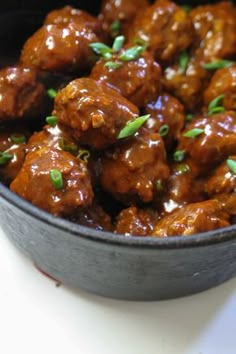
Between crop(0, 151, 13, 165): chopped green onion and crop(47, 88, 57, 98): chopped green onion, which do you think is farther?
crop(47, 88, 57, 98): chopped green onion

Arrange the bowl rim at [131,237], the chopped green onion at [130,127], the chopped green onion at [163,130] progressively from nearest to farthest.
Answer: the bowl rim at [131,237]
the chopped green onion at [130,127]
the chopped green onion at [163,130]

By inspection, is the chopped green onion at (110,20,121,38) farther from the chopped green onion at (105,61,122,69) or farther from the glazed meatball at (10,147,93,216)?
the glazed meatball at (10,147,93,216)

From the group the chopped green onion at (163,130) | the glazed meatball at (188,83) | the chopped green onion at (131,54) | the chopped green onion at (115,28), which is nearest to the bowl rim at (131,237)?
the chopped green onion at (163,130)

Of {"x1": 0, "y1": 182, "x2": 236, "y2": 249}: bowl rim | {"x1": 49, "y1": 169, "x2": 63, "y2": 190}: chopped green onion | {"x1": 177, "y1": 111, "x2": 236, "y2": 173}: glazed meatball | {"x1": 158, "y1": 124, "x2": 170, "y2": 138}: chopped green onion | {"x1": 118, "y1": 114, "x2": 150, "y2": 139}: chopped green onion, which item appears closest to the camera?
{"x1": 0, "y1": 182, "x2": 236, "y2": 249}: bowl rim

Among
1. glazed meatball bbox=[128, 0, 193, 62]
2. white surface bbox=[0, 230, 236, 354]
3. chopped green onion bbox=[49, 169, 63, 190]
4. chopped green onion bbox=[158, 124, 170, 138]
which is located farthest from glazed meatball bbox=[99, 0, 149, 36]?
white surface bbox=[0, 230, 236, 354]

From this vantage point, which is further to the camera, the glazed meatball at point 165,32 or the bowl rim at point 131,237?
the glazed meatball at point 165,32

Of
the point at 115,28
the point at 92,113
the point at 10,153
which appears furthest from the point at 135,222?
the point at 115,28

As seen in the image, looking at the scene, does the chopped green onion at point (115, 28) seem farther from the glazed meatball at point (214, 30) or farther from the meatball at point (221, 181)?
the meatball at point (221, 181)

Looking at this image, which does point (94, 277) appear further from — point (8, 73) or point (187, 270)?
point (8, 73)
